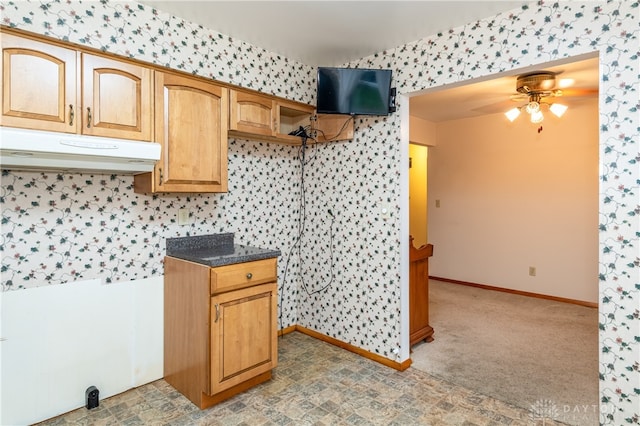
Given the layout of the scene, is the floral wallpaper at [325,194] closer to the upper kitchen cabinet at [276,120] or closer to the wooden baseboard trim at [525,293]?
the upper kitchen cabinet at [276,120]

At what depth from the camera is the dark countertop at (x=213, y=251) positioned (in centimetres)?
224

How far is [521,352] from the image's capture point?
307cm

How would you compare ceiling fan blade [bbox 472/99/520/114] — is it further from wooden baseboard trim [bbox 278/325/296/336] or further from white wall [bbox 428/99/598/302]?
wooden baseboard trim [bbox 278/325/296/336]

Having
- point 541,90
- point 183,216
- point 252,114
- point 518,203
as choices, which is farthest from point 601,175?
point 518,203

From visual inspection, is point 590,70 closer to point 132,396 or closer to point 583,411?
point 583,411

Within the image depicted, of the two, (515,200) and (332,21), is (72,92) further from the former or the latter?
(515,200)

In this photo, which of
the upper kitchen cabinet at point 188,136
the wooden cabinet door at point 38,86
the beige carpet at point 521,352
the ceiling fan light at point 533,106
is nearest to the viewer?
the wooden cabinet door at point 38,86

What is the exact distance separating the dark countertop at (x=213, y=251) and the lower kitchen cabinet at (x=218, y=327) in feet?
0.13

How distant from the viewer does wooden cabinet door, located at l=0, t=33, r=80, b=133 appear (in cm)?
173

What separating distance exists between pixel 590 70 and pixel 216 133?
321cm

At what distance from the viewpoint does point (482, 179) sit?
5.19 metres

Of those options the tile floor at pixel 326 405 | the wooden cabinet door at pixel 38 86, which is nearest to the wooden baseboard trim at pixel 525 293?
the tile floor at pixel 326 405

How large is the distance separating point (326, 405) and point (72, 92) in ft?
7.53

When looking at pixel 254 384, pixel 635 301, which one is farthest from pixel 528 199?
pixel 254 384
